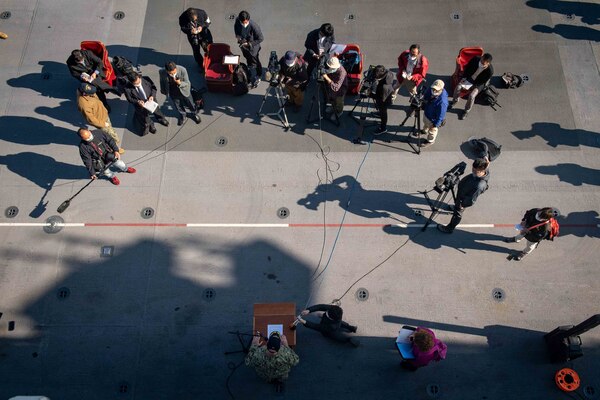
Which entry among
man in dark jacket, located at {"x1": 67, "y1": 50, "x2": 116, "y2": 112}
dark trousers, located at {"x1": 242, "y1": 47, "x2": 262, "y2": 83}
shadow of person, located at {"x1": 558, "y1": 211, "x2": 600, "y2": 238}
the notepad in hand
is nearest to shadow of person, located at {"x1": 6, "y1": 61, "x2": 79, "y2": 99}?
man in dark jacket, located at {"x1": 67, "y1": 50, "x2": 116, "y2": 112}

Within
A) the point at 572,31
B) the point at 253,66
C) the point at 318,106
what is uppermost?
the point at 572,31

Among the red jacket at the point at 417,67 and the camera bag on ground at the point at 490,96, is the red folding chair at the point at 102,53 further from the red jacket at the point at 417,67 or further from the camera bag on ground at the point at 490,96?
the camera bag on ground at the point at 490,96

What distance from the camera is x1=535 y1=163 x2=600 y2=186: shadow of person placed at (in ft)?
30.7

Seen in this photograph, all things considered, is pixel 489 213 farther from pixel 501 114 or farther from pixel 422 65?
pixel 422 65

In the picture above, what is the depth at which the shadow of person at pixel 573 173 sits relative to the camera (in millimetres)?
9352

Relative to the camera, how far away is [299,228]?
9.09m

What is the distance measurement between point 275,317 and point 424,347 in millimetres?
2376

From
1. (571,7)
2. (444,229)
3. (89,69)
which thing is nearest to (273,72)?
(89,69)

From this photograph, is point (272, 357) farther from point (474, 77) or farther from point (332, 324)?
point (474, 77)

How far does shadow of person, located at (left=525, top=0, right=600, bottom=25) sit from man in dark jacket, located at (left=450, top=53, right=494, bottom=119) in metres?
3.54

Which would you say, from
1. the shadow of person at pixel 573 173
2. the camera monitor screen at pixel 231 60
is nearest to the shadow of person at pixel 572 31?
the shadow of person at pixel 573 173

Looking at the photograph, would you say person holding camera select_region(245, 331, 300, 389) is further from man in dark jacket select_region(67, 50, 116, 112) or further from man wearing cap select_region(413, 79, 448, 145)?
man in dark jacket select_region(67, 50, 116, 112)

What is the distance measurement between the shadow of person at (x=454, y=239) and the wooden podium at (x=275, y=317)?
284 cm

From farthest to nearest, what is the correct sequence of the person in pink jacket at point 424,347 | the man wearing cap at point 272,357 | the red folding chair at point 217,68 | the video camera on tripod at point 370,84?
the red folding chair at point 217,68
the video camera on tripod at point 370,84
the person in pink jacket at point 424,347
the man wearing cap at point 272,357
